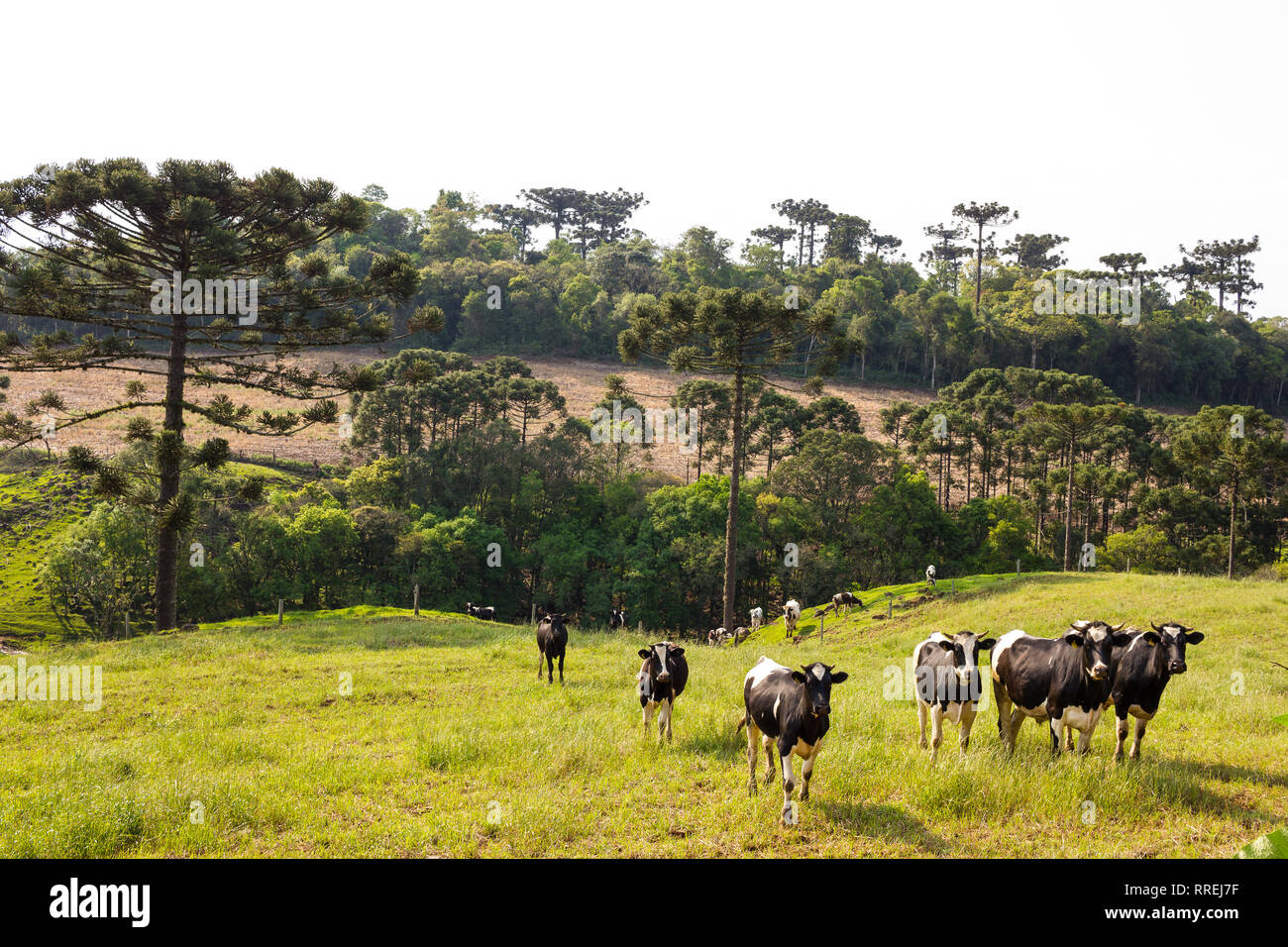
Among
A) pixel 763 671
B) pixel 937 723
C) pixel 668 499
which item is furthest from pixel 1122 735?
pixel 668 499

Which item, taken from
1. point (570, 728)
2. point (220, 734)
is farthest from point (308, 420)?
point (570, 728)

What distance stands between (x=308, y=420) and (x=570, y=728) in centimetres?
2153

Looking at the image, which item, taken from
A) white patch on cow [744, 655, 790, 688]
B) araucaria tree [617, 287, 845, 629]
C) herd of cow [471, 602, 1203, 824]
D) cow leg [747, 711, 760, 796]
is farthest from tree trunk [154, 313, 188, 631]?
cow leg [747, 711, 760, 796]

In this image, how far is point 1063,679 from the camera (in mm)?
10469

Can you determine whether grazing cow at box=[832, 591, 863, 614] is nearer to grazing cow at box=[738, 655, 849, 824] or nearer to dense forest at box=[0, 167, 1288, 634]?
dense forest at box=[0, 167, 1288, 634]

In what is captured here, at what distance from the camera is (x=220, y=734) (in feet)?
39.8

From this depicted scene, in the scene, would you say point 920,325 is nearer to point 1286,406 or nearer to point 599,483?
point 1286,406

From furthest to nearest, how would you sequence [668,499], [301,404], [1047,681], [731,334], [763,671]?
[301,404] < [668,499] < [731,334] < [1047,681] < [763,671]

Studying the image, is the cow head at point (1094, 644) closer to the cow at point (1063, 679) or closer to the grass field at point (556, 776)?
the cow at point (1063, 679)

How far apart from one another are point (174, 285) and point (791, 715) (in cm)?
2649

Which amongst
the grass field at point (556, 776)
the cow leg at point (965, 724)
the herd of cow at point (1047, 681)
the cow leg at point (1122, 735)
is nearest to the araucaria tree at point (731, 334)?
the grass field at point (556, 776)

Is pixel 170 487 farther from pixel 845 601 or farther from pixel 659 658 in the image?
pixel 845 601

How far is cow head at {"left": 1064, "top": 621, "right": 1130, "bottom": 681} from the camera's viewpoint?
10112mm

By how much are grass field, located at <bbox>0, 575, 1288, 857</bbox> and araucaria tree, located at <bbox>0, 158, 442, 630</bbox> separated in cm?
1040
